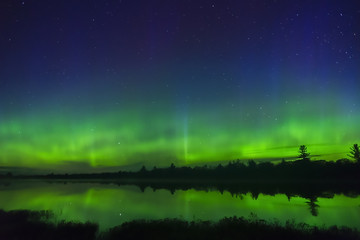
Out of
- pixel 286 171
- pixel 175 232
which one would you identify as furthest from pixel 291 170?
pixel 175 232

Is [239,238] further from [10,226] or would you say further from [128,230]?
[10,226]

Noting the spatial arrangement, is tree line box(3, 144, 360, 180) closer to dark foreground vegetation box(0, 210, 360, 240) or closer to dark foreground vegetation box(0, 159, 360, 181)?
dark foreground vegetation box(0, 159, 360, 181)

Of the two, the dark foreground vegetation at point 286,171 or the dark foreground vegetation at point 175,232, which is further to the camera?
the dark foreground vegetation at point 286,171

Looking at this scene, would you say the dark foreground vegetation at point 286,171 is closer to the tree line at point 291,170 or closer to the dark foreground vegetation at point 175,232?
the tree line at point 291,170

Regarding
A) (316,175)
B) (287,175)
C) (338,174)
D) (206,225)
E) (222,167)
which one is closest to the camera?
(206,225)

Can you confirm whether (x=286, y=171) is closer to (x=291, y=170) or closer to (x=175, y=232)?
(x=291, y=170)

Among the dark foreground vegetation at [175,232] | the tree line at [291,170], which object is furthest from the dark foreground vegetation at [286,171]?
the dark foreground vegetation at [175,232]

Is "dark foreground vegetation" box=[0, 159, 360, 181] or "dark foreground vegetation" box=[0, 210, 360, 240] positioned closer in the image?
"dark foreground vegetation" box=[0, 210, 360, 240]

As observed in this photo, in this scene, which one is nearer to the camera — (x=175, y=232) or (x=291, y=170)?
(x=175, y=232)

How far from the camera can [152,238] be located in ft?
60.1

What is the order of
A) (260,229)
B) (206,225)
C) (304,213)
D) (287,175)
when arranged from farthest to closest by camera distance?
(287,175) → (304,213) → (206,225) → (260,229)

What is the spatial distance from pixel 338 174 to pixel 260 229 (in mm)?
96801

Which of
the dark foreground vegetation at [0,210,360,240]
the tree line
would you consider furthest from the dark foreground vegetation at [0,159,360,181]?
the dark foreground vegetation at [0,210,360,240]

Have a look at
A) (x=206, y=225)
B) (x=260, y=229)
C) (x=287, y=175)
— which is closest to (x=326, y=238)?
(x=260, y=229)
